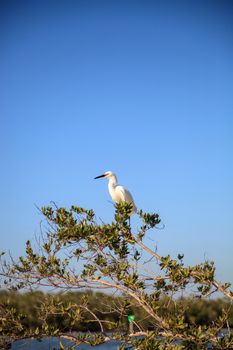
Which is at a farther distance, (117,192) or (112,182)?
(112,182)

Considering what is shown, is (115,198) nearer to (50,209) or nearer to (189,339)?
(50,209)

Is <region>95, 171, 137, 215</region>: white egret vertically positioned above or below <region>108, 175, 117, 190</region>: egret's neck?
below

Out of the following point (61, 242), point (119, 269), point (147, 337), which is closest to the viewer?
point (147, 337)

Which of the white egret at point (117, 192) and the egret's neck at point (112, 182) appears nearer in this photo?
the white egret at point (117, 192)

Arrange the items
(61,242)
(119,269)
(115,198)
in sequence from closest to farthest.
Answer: (119,269)
(61,242)
(115,198)

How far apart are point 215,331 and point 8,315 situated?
8.19 ft

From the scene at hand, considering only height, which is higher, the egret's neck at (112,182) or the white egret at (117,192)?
the egret's neck at (112,182)

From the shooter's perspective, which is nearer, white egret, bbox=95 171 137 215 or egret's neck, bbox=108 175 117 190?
white egret, bbox=95 171 137 215

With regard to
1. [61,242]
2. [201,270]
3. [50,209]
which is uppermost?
[50,209]

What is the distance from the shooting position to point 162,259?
4668 millimetres

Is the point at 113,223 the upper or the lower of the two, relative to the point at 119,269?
upper

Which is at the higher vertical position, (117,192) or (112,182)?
(112,182)

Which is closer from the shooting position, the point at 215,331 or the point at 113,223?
the point at 215,331

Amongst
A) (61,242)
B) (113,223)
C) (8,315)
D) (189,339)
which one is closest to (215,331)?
Result: (189,339)
